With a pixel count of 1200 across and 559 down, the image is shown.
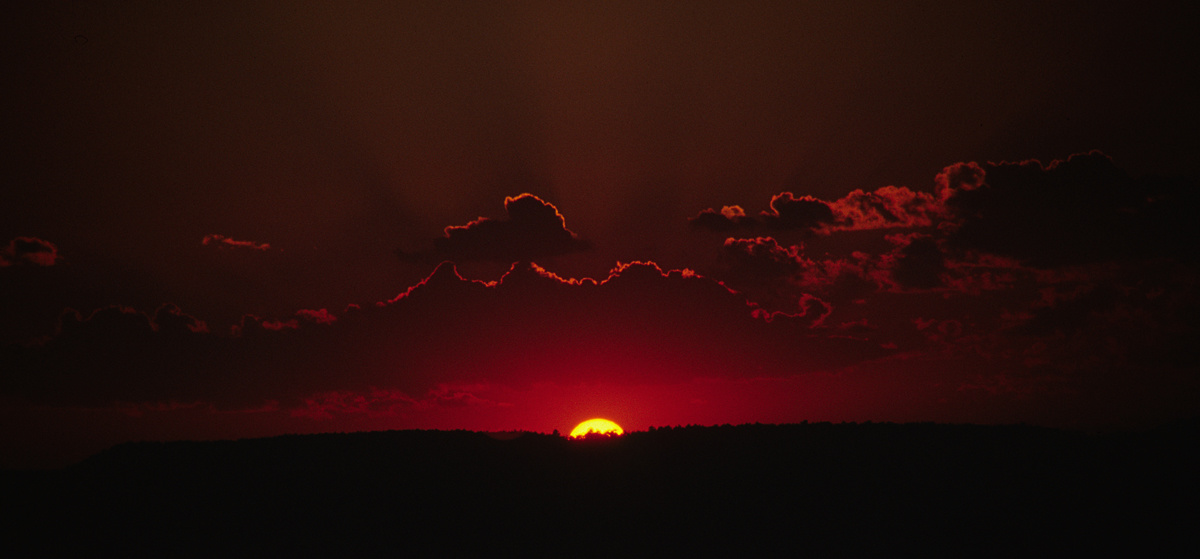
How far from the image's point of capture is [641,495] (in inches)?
2036

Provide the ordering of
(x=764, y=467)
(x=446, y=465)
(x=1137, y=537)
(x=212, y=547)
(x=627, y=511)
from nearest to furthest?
(x=1137, y=537) → (x=212, y=547) → (x=627, y=511) → (x=764, y=467) → (x=446, y=465)

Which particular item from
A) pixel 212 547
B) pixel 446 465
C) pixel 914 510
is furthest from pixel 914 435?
pixel 212 547

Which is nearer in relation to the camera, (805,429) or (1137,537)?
(1137,537)

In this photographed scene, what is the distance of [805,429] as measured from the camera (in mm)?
62031

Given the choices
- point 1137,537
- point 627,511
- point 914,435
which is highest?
point 914,435

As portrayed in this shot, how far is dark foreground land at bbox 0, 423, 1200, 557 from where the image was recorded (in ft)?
148

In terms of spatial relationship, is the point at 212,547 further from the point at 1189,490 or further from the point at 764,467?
the point at 1189,490

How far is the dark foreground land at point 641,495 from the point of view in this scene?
45125 mm

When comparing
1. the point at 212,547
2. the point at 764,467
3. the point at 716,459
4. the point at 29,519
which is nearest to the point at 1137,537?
the point at 764,467

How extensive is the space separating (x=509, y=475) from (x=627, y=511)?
34.3 feet

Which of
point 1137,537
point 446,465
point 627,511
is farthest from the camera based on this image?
point 446,465

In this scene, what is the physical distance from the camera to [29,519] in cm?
5144

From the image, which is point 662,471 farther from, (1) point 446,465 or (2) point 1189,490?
(2) point 1189,490

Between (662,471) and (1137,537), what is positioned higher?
(662,471)
